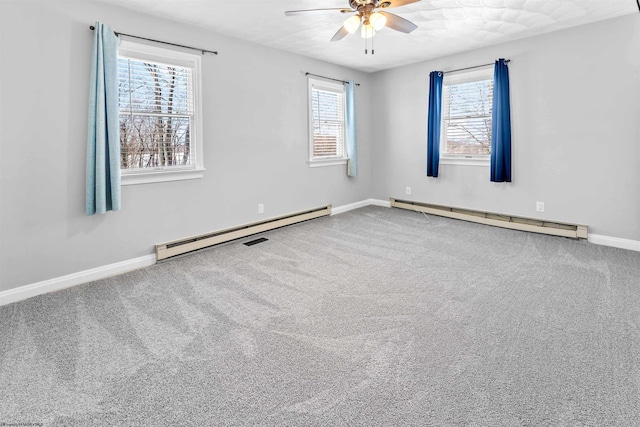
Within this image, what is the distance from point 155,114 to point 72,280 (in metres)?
1.80

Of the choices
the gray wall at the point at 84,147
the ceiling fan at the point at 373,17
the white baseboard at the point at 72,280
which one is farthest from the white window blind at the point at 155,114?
the ceiling fan at the point at 373,17

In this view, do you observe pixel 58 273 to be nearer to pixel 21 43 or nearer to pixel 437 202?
pixel 21 43

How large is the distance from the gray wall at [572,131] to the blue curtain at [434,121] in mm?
218

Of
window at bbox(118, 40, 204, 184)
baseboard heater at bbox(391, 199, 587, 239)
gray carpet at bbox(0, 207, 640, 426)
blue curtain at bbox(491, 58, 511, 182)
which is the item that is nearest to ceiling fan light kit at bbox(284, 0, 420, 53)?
window at bbox(118, 40, 204, 184)

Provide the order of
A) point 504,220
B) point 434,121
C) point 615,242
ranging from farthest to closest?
point 434,121, point 504,220, point 615,242

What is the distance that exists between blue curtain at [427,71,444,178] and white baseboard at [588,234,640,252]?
87.4 inches

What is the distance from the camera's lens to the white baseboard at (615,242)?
397cm

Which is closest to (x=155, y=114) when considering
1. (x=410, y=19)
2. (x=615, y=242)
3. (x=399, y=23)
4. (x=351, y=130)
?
(x=399, y=23)

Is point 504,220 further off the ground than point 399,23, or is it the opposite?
point 399,23

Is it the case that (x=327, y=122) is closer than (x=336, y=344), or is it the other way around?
(x=336, y=344)

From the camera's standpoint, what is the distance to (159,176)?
12.3ft

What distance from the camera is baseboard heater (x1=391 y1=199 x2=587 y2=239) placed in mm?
4418

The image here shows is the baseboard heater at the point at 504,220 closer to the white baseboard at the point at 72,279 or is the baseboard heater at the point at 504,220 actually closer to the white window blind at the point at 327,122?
the white window blind at the point at 327,122

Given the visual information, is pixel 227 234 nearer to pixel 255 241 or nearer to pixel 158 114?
pixel 255 241
